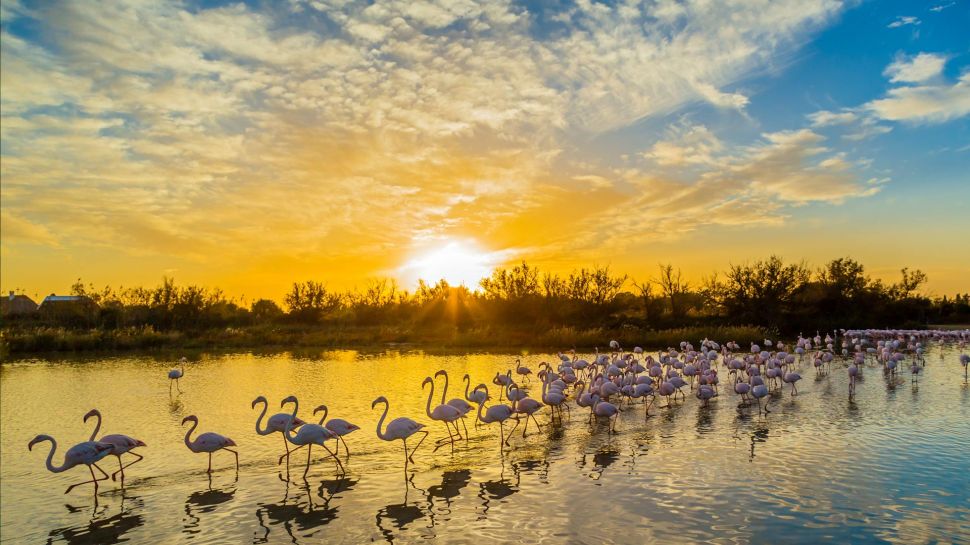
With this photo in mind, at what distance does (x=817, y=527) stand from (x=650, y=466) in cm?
300

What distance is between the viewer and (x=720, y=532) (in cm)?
757

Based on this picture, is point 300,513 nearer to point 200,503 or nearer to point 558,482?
point 200,503

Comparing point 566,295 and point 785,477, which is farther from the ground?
point 566,295

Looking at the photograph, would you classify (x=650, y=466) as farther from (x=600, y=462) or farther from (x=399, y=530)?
(x=399, y=530)

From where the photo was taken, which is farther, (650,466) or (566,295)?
(566,295)

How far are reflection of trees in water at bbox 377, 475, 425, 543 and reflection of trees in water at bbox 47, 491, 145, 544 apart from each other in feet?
10.9

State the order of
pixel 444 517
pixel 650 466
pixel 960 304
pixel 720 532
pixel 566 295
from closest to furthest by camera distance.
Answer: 1. pixel 720 532
2. pixel 444 517
3. pixel 650 466
4. pixel 566 295
5. pixel 960 304

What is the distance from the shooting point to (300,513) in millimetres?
8656

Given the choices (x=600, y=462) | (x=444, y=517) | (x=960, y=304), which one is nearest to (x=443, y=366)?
(x=600, y=462)

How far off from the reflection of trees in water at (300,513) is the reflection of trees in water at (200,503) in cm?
77

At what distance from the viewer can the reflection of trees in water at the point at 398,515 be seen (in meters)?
8.02

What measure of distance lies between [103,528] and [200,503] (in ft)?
4.10

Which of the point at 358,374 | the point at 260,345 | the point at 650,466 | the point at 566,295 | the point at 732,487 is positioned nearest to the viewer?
the point at 732,487

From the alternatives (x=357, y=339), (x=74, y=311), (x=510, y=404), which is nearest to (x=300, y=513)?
(x=510, y=404)
